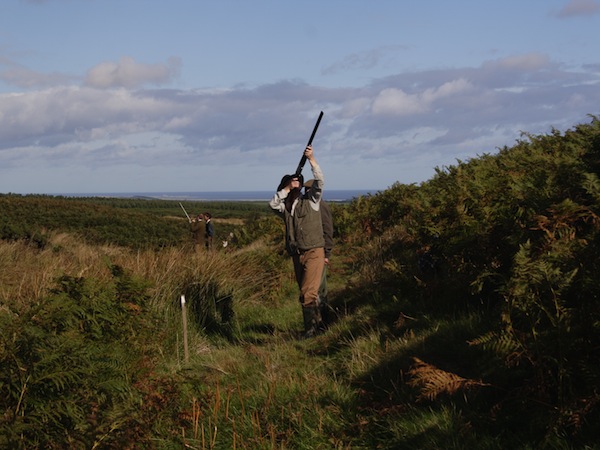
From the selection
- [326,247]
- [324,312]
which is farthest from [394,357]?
[326,247]

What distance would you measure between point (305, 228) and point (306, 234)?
0.08 m

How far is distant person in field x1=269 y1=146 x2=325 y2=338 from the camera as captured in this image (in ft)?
26.0

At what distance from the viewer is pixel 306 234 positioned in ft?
26.4

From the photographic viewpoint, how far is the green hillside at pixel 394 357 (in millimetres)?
3920

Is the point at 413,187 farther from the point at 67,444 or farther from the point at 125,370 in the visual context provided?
the point at 67,444

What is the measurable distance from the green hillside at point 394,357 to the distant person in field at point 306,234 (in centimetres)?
48

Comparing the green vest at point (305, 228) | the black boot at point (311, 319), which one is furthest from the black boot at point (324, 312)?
the green vest at point (305, 228)

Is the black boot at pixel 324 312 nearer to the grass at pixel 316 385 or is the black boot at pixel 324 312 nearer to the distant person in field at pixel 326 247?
the distant person in field at pixel 326 247

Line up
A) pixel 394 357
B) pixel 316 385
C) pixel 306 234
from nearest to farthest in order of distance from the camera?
pixel 316 385 < pixel 394 357 < pixel 306 234

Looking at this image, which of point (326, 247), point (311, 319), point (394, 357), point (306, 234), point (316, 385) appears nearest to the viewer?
point (316, 385)

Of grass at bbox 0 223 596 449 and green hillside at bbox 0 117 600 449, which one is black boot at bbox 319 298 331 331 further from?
green hillside at bbox 0 117 600 449

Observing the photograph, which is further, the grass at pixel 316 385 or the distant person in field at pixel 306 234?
the distant person in field at pixel 306 234

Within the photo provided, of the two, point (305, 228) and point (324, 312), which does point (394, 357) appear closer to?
point (305, 228)

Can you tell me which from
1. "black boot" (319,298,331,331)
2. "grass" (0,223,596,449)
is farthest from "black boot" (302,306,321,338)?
"black boot" (319,298,331,331)
